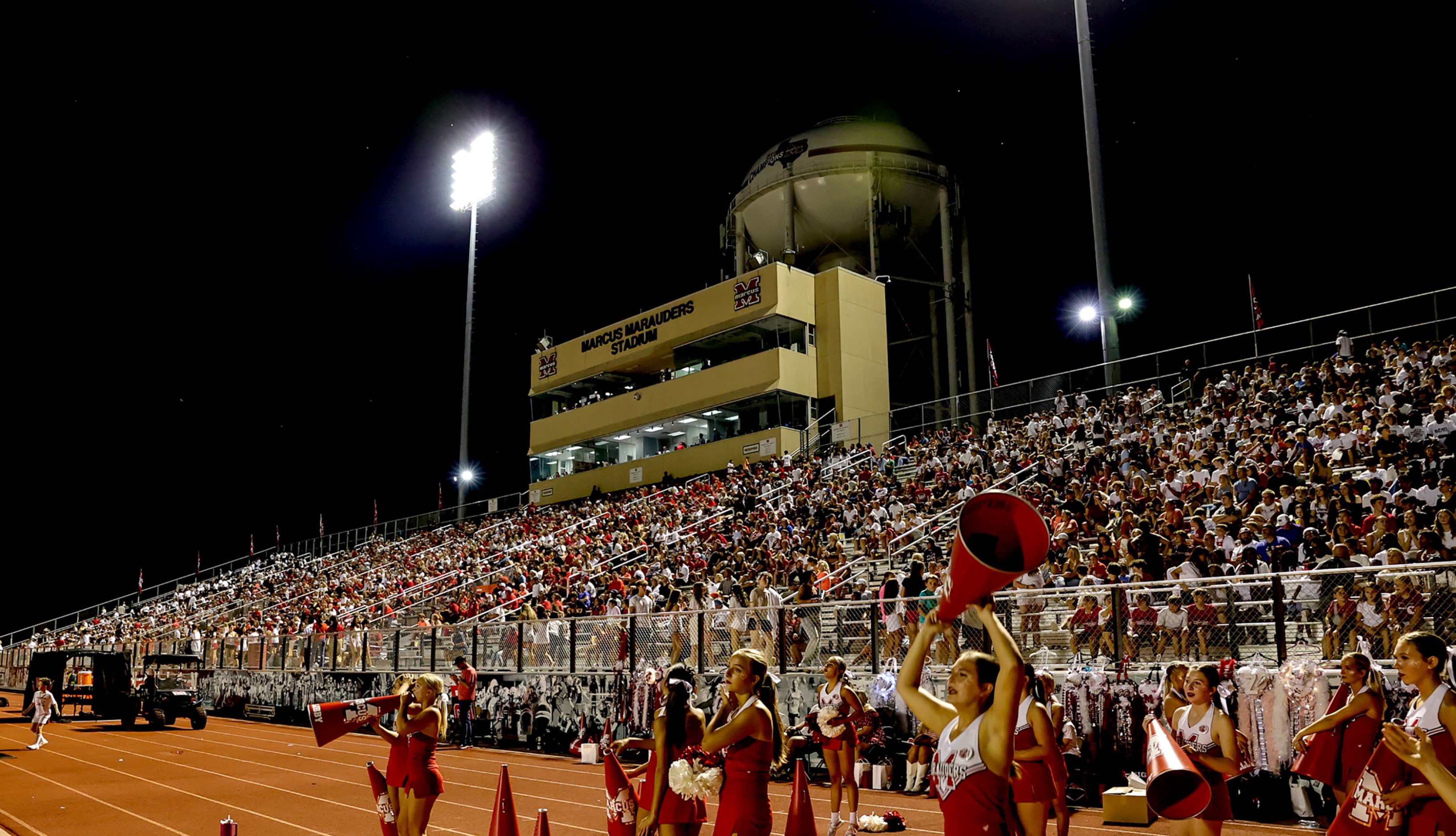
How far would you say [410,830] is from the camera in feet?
26.3

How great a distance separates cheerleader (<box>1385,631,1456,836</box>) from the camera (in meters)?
4.90

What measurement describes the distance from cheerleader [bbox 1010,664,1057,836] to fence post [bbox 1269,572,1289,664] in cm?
479

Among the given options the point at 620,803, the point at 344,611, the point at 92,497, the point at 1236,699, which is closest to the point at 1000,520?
the point at 620,803

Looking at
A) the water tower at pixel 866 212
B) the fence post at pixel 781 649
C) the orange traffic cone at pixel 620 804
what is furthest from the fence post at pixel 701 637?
the water tower at pixel 866 212

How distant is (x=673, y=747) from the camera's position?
19.5 ft

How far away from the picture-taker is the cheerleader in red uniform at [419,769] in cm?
802

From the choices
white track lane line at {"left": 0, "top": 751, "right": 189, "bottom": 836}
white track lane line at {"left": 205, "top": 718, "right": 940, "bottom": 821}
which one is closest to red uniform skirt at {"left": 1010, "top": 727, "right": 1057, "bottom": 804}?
white track lane line at {"left": 205, "top": 718, "right": 940, "bottom": 821}

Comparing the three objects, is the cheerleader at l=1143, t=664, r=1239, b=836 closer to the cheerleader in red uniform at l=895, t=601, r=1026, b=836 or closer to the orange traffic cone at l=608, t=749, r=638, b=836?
the cheerleader in red uniform at l=895, t=601, r=1026, b=836

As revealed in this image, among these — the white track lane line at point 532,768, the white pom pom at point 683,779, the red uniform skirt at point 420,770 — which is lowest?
the white track lane line at point 532,768

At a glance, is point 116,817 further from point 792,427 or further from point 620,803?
point 792,427

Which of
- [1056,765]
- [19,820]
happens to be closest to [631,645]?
[19,820]

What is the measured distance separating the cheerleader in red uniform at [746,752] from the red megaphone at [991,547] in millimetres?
A: 2541

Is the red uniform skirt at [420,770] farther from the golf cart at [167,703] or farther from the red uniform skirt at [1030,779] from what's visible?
the golf cart at [167,703]

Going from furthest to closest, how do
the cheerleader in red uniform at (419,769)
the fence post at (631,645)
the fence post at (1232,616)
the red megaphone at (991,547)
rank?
the fence post at (631,645), the fence post at (1232,616), the cheerleader in red uniform at (419,769), the red megaphone at (991,547)
